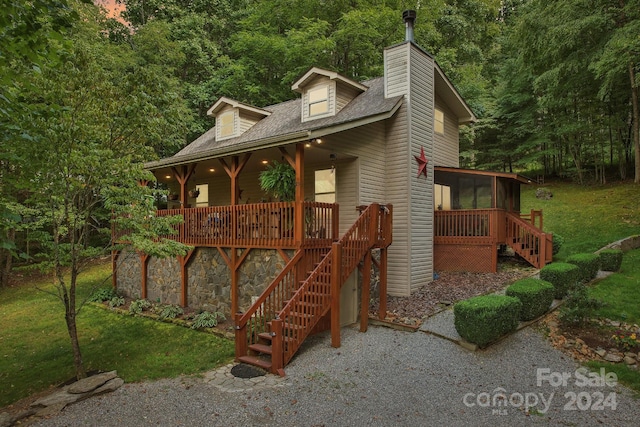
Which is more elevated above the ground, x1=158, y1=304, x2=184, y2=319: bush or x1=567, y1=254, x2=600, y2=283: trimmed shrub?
x1=567, y1=254, x2=600, y2=283: trimmed shrub

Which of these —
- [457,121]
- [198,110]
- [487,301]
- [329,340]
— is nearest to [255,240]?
[329,340]

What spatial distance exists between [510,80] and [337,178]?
806 inches

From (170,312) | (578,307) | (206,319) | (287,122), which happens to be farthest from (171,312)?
(578,307)

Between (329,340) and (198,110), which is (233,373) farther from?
(198,110)

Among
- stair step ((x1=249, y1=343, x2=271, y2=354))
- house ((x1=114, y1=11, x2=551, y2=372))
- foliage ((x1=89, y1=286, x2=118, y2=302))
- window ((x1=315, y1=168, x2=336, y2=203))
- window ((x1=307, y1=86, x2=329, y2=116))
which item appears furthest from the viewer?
foliage ((x1=89, y1=286, x2=118, y2=302))

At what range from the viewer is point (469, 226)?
11.9 metres

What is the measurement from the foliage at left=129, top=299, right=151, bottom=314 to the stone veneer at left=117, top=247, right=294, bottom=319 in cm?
48

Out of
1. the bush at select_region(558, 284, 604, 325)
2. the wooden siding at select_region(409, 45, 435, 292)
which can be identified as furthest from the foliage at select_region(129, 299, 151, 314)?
the bush at select_region(558, 284, 604, 325)

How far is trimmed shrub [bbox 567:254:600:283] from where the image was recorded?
8.83 metres

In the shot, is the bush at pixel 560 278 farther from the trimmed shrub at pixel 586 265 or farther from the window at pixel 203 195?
the window at pixel 203 195

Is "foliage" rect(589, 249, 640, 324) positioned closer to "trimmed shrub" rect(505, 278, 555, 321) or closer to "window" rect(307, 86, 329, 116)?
"trimmed shrub" rect(505, 278, 555, 321)

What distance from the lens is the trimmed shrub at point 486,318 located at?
622cm

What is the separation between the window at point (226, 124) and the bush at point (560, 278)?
1140 cm

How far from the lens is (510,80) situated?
24.6 m
